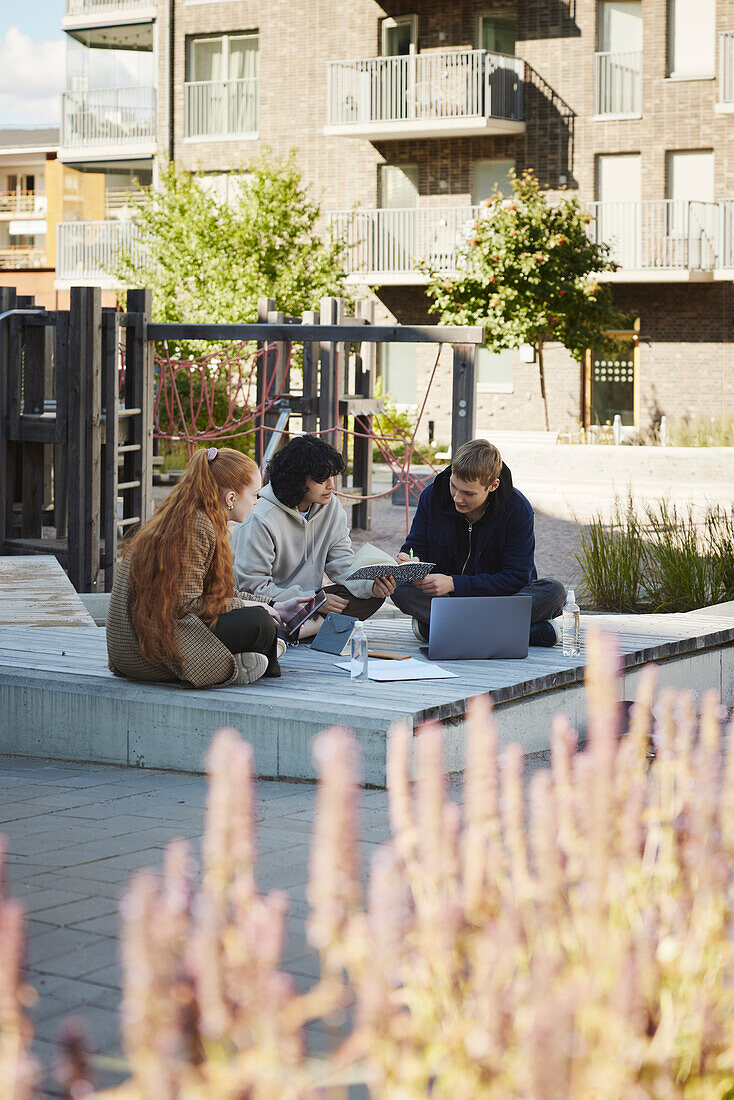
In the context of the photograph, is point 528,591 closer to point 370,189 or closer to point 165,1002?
point 165,1002

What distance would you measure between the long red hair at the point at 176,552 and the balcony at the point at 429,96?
24.9 metres

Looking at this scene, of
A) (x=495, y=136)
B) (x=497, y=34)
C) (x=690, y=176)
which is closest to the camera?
(x=690, y=176)

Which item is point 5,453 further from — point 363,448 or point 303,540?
point 363,448

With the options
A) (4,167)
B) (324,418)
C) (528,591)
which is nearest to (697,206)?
A: (324,418)

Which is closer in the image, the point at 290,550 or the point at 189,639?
the point at 189,639

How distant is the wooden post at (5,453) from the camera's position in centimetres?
1058

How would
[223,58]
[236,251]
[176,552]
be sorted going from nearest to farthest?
[176,552]
[236,251]
[223,58]

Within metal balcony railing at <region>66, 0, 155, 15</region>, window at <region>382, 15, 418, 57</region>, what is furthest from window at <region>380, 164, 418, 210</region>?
metal balcony railing at <region>66, 0, 155, 15</region>

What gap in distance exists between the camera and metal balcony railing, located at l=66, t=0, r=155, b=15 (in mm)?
32875

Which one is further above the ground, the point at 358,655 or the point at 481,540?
the point at 481,540

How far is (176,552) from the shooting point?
5078mm

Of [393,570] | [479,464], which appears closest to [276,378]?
[479,464]

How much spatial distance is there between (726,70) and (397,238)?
744 cm

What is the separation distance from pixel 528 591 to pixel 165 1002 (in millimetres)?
5215
